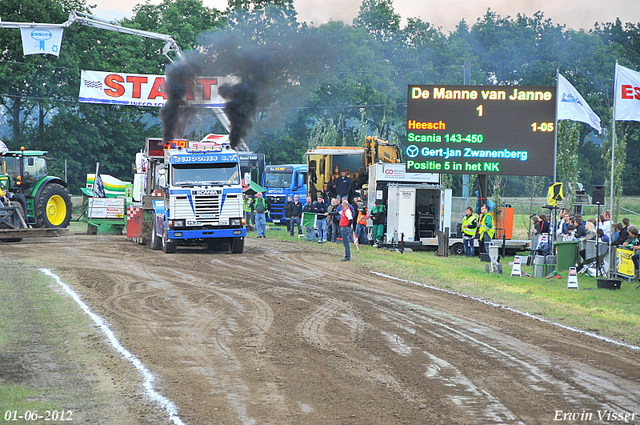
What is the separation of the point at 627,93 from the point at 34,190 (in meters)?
20.0

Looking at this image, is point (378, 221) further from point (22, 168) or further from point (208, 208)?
point (22, 168)

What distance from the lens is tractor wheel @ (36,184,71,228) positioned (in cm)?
2666

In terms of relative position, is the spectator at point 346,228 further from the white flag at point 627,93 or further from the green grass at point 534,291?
the white flag at point 627,93

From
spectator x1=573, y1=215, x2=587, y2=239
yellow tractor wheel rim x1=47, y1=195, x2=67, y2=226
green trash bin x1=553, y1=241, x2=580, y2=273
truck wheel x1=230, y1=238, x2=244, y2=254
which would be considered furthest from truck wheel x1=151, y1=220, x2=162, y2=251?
spectator x1=573, y1=215, x2=587, y2=239

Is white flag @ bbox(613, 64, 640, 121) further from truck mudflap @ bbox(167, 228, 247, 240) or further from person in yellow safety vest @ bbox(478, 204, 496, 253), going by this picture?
truck mudflap @ bbox(167, 228, 247, 240)

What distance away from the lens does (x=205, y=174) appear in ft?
75.9

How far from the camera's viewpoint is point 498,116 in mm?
23359

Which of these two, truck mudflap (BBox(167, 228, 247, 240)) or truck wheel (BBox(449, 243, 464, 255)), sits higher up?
truck mudflap (BBox(167, 228, 247, 240))

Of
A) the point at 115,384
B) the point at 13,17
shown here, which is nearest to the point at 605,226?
the point at 115,384

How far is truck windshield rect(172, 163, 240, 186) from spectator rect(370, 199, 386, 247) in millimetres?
6692

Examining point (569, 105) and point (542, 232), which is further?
point (569, 105)

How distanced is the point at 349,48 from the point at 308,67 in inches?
1166

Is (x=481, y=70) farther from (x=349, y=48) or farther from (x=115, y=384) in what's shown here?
(x=115, y=384)

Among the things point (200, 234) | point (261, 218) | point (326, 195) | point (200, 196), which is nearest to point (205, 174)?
point (200, 196)
